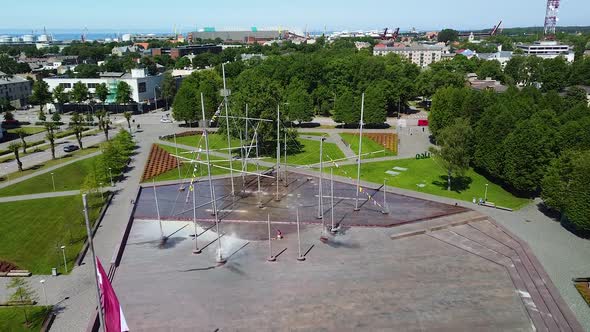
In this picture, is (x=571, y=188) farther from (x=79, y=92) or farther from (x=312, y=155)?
(x=79, y=92)

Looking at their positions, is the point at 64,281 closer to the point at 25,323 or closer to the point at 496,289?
the point at 25,323

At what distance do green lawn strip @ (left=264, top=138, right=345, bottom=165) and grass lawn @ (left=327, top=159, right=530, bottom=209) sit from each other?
4.34 metres

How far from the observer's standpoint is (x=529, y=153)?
1767 inches

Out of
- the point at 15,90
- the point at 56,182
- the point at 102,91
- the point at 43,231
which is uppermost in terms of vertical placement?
the point at 102,91

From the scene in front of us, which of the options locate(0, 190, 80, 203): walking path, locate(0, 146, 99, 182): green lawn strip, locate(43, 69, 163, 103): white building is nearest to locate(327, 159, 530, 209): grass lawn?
locate(0, 190, 80, 203): walking path

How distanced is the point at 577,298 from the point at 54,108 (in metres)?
108

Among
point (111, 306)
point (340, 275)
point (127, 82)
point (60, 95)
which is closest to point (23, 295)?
point (111, 306)


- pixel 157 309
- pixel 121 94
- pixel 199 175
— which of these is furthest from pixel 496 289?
pixel 121 94

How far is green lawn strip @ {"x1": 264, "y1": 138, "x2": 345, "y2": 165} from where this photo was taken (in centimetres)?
6041

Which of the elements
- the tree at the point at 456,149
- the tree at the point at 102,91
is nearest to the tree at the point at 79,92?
the tree at the point at 102,91

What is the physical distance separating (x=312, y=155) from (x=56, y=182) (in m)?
32.8

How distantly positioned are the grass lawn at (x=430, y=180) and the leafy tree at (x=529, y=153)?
7.29 ft

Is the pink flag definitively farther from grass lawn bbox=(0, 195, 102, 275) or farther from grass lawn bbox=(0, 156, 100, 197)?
grass lawn bbox=(0, 156, 100, 197)

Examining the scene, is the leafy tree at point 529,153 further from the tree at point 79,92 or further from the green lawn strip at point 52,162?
the tree at point 79,92
